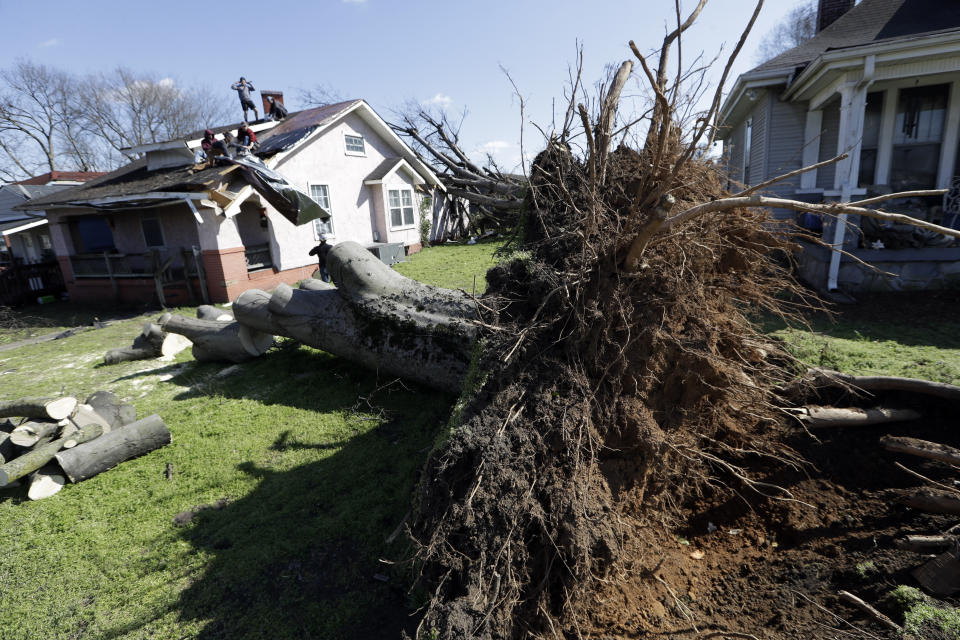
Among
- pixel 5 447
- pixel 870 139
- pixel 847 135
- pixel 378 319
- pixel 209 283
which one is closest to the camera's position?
pixel 5 447

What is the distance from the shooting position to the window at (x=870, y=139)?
919 cm

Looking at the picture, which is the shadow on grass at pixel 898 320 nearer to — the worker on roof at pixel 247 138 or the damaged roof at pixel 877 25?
the damaged roof at pixel 877 25

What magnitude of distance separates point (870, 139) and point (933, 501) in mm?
9923

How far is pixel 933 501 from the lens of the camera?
108 inches

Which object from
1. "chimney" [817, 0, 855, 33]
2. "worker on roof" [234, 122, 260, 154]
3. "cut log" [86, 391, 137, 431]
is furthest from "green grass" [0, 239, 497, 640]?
"chimney" [817, 0, 855, 33]

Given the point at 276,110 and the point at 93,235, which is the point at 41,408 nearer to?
the point at 93,235

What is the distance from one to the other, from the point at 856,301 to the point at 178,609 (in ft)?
31.3

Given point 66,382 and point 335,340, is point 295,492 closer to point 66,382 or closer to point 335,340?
point 335,340

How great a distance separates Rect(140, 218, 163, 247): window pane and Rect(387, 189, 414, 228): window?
7654 millimetres

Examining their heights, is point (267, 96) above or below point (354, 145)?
above

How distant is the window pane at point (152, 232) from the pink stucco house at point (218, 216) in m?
0.03

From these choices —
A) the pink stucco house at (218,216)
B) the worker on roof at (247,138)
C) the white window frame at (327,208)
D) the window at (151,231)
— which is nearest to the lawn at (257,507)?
the pink stucco house at (218,216)

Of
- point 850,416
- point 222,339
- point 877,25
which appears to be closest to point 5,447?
point 222,339

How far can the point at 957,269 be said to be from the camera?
7.25 m
